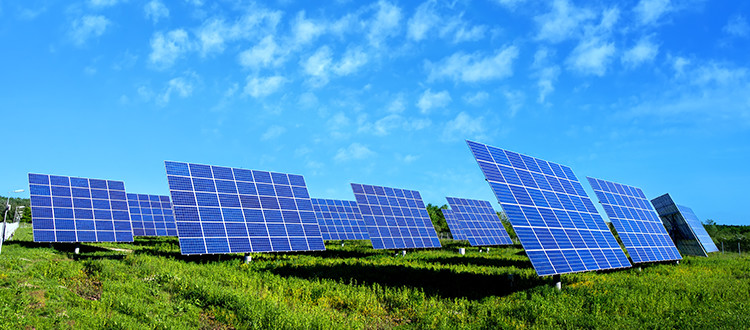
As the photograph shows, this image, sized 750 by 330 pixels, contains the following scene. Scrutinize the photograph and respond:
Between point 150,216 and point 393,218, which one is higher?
point 150,216

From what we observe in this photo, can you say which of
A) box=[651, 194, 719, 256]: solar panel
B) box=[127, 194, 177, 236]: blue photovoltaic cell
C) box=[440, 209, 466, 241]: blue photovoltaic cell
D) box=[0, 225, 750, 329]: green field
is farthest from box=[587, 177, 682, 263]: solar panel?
box=[127, 194, 177, 236]: blue photovoltaic cell

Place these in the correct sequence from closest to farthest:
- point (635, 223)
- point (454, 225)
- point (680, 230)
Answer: point (635, 223), point (680, 230), point (454, 225)

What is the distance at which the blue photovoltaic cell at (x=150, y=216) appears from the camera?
3988 centimetres

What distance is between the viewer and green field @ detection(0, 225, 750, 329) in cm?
1074

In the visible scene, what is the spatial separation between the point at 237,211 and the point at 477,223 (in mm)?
24862

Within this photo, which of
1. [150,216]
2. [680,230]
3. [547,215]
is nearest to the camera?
[547,215]

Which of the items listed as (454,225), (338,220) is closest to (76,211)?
(338,220)

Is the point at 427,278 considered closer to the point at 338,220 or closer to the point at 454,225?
the point at 454,225

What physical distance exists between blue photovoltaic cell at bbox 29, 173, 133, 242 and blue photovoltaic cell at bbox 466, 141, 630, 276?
24163 mm

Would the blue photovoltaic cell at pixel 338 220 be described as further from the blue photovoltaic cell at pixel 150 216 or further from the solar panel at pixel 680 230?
the solar panel at pixel 680 230

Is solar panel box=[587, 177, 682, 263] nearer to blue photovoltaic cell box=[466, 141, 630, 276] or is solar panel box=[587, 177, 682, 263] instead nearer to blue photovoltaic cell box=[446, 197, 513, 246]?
blue photovoltaic cell box=[466, 141, 630, 276]

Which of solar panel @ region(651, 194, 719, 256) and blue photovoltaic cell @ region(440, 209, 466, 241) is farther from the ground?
blue photovoltaic cell @ region(440, 209, 466, 241)

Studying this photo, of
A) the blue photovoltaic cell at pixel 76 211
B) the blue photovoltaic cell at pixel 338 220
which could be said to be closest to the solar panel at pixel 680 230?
the blue photovoltaic cell at pixel 338 220

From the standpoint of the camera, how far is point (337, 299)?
43.3ft
